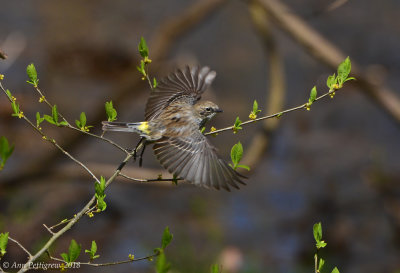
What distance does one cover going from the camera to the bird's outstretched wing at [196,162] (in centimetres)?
238

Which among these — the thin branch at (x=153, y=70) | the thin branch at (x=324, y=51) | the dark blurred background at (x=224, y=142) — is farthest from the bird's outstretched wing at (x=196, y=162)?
the thin branch at (x=153, y=70)

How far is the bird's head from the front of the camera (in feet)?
10.4

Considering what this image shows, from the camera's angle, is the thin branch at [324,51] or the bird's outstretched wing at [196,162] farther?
the thin branch at [324,51]

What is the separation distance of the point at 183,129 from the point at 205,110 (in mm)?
290

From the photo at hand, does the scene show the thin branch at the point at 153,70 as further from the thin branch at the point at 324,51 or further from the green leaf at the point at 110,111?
the green leaf at the point at 110,111

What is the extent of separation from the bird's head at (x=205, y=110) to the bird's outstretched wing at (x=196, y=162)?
319 millimetres

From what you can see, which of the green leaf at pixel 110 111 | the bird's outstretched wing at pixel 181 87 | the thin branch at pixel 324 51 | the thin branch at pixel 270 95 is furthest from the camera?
the thin branch at pixel 270 95

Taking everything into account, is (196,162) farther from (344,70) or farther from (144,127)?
(344,70)

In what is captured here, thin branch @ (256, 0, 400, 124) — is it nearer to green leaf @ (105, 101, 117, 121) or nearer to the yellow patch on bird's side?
the yellow patch on bird's side

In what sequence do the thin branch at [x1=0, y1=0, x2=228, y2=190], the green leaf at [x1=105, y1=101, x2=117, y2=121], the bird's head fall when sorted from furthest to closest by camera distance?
the thin branch at [x1=0, y1=0, x2=228, y2=190], the bird's head, the green leaf at [x1=105, y1=101, x2=117, y2=121]

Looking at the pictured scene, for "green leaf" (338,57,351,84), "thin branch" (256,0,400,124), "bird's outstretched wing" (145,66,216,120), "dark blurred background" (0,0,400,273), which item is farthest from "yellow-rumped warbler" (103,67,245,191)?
"thin branch" (256,0,400,124)

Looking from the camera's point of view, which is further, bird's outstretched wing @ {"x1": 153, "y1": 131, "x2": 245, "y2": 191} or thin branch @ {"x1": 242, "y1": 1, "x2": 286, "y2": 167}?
thin branch @ {"x1": 242, "y1": 1, "x2": 286, "y2": 167}

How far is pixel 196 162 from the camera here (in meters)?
2.59

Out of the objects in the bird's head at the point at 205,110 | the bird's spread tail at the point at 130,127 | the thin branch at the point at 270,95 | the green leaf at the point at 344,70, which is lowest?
the green leaf at the point at 344,70
